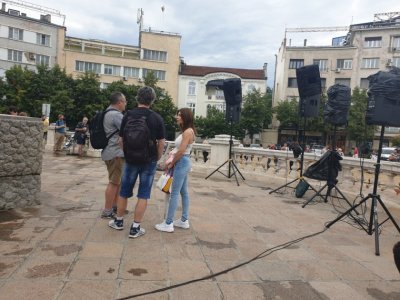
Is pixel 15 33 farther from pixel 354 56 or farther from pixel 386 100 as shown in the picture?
pixel 386 100

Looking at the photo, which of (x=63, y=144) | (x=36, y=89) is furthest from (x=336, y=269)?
(x=36, y=89)


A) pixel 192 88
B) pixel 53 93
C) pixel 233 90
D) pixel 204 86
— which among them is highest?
pixel 204 86

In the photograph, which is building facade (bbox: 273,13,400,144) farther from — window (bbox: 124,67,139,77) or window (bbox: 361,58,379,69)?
window (bbox: 124,67,139,77)

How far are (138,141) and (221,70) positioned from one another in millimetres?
47591

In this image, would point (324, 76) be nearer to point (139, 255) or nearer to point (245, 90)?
point (245, 90)

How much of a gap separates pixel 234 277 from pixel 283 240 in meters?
1.47

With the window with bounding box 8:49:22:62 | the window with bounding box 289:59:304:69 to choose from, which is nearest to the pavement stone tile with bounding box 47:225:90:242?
the window with bounding box 8:49:22:62

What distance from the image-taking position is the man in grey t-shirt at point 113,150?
4883 millimetres

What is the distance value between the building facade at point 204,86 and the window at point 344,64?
31.6ft

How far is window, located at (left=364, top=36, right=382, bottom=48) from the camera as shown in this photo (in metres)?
43.9

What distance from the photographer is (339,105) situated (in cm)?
703

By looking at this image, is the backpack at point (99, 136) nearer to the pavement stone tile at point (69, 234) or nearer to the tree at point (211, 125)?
the pavement stone tile at point (69, 234)

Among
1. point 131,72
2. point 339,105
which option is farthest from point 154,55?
point 339,105

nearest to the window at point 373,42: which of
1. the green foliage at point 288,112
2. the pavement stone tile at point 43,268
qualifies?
the green foliage at point 288,112
